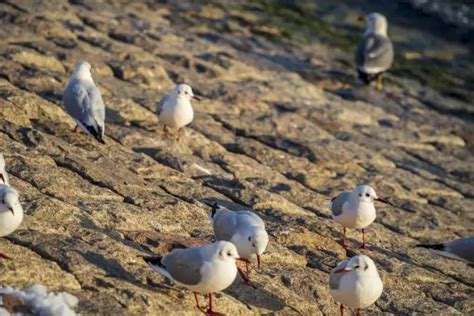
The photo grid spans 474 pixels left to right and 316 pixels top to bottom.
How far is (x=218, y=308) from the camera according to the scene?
6.94 m

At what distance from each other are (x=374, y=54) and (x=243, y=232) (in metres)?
8.04

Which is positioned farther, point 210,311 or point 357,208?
point 357,208

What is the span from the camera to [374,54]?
14.9 meters

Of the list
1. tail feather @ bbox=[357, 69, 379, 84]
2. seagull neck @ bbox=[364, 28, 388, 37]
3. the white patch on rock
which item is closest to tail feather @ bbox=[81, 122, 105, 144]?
the white patch on rock

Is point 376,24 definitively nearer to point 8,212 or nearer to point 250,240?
point 250,240

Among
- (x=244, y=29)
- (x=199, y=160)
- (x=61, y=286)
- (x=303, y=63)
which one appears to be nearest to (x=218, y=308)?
(x=61, y=286)

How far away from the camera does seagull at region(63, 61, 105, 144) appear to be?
9609mm

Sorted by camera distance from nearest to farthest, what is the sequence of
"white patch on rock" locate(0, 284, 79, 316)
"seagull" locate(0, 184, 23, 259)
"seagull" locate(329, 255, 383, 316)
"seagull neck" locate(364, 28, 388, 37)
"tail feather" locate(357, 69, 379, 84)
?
"white patch on rock" locate(0, 284, 79, 316)
"seagull" locate(0, 184, 23, 259)
"seagull" locate(329, 255, 383, 316)
"tail feather" locate(357, 69, 379, 84)
"seagull neck" locate(364, 28, 388, 37)

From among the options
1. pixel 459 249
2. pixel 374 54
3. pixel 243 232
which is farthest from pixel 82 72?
pixel 374 54

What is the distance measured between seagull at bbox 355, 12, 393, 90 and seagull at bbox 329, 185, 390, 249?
19.4ft

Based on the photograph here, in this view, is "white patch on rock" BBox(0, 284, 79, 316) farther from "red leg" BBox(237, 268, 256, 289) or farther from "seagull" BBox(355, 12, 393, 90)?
"seagull" BBox(355, 12, 393, 90)

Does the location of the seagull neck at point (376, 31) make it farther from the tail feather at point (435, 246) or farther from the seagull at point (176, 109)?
the tail feather at point (435, 246)

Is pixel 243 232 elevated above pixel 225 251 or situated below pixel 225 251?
above

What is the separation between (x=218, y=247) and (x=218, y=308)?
1.58 ft
